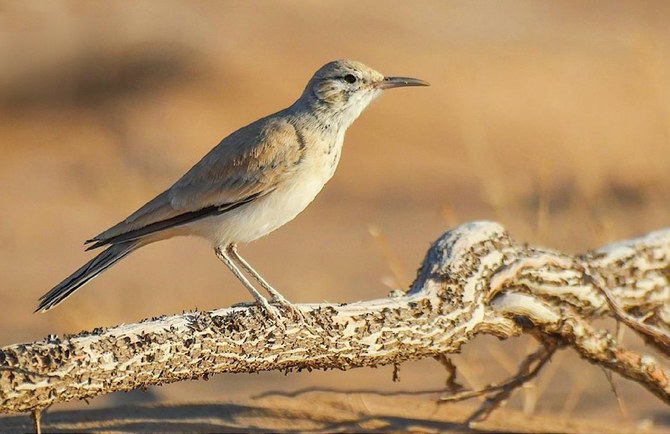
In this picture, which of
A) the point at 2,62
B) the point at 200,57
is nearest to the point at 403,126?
the point at 200,57

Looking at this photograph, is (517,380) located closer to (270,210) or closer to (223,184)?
(270,210)

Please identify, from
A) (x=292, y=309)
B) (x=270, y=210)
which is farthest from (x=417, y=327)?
(x=270, y=210)

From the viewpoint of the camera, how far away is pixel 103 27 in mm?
18234

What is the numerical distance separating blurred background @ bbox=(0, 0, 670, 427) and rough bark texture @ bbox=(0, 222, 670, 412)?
376 centimetres

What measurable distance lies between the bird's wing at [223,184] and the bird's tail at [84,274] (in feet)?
0.28

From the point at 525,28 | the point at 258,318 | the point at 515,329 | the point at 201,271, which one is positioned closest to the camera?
the point at 258,318

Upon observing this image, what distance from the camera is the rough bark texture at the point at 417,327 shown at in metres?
4.05

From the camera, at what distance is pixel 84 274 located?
4.88 metres

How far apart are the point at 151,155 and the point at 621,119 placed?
792 cm

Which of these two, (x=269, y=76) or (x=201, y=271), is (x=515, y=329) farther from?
(x=269, y=76)

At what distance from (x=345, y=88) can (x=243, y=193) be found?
0.84 meters

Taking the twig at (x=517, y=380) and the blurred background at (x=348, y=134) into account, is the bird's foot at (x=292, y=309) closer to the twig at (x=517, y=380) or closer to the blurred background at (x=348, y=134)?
the twig at (x=517, y=380)

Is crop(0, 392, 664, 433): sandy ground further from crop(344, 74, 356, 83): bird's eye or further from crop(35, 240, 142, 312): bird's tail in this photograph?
crop(344, 74, 356, 83): bird's eye

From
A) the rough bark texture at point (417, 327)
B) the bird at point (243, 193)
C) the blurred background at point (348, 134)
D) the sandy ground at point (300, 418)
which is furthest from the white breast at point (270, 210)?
the blurred background at point (348, 134)
